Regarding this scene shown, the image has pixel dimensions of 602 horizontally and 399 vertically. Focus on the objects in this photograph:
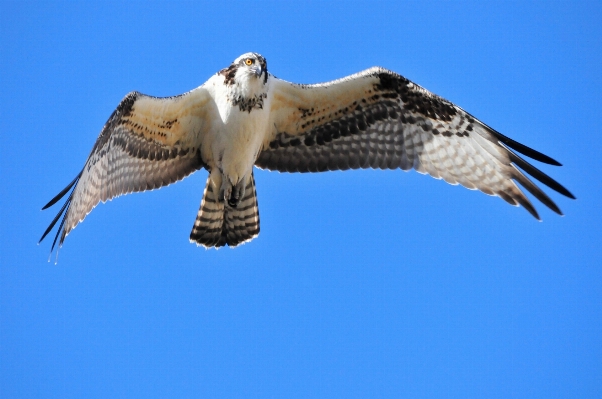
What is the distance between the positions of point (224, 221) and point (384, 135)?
2.13m

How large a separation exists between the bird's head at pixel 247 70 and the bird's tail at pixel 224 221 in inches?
54.2

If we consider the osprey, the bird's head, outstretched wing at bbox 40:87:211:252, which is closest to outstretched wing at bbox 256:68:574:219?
the osprey

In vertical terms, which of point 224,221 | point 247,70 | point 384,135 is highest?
point 247,70

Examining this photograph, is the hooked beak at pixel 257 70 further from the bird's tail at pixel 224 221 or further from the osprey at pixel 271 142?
the bird's tail at pixel 224 221

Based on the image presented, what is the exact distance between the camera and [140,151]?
8750 millimetres

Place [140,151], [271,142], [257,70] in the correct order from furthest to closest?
[271,142] → [140,151] → [257,70]

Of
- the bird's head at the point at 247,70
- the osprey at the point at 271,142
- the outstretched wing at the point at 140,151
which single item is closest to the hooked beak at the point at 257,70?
the bird's head at the point at 247,70

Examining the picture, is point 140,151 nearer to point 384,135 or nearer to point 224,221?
point 224,221

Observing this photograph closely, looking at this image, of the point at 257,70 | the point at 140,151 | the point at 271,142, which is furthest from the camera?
the point at 271,142

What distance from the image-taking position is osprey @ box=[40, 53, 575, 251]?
327 inches

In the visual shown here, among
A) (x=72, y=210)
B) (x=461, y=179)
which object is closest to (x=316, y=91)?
(x=461, y=179)

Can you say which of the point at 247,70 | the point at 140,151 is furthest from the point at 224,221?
the point at 247,70

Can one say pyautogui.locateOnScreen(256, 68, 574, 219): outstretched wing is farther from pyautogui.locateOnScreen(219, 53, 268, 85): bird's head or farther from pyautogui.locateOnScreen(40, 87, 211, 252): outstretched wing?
pyautogui.locateOnScreen(40, 87, 211, 252): outstretched wing

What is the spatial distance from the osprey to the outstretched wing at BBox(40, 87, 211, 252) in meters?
0.01
